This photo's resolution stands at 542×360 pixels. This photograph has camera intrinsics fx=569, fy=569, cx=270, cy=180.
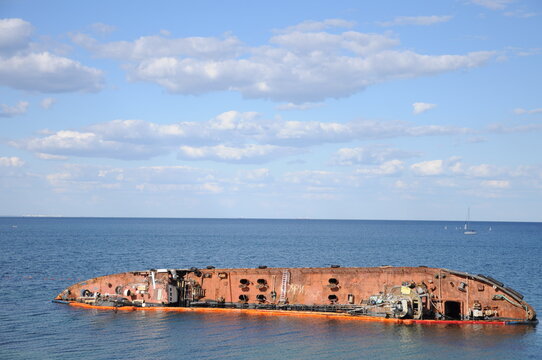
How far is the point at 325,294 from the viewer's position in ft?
198

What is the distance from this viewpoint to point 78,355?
150 feet

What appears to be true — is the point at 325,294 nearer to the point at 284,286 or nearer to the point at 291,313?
the point at 291,313

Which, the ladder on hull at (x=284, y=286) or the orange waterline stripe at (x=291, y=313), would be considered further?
the ladder on hull at (x=284, y=286)

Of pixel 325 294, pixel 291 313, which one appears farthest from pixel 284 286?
pixel 325 294

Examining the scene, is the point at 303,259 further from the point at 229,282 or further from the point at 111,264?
the point at 229,282

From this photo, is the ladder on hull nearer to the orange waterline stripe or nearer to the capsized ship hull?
the capsized ship hull

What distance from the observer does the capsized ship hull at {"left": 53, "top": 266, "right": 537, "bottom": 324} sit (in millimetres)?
56000

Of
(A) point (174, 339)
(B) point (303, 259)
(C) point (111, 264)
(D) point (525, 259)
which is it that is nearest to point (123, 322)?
(A) point (174, 339)

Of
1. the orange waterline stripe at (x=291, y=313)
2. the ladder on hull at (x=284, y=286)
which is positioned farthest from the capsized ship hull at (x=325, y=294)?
the orange waterline stripe at (x=291, y=313)

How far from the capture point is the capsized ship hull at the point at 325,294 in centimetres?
5600

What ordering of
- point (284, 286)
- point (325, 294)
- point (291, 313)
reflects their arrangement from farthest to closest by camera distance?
point (284, 286)
point (325, 294)
point (291, 313)

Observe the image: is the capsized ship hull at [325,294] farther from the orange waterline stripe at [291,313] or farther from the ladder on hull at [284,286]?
the orange waterline stripe at [291,313]

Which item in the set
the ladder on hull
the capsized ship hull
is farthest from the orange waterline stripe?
the ladder on hull

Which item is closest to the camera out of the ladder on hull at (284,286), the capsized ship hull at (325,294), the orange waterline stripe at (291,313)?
the orange waterline stripe at (291,313)
